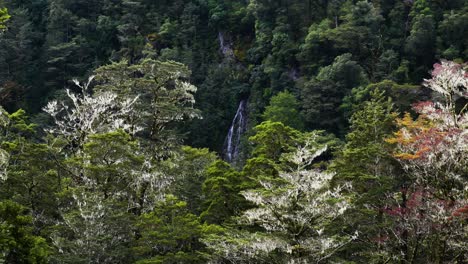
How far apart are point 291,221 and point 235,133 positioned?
34714 mm

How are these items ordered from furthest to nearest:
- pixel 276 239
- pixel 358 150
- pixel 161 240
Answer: pixel 358 150 < pixel 161 240 < pixel 276 239

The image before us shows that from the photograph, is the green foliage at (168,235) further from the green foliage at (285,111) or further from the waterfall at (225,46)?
the waterfall at (225,46)

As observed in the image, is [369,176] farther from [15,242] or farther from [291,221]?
[15,242]

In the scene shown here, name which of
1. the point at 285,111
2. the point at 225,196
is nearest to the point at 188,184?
the point at 225,196

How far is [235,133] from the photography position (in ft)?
160

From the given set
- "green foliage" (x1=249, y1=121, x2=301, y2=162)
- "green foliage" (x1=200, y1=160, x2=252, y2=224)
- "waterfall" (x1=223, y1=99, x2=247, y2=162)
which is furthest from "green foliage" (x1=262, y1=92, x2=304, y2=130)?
"green foliage" (x1=200, y1=160, x2=252, y2=224)

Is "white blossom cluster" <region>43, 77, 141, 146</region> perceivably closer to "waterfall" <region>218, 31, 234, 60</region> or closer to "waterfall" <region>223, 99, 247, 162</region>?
"waterfall" <region>223, 99, 247, 162</region>

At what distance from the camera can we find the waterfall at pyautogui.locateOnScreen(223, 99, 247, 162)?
47156 millimetres

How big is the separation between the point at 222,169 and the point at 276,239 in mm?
5751

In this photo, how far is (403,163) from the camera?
59.8 feet

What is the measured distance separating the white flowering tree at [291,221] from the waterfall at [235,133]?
1241 inches

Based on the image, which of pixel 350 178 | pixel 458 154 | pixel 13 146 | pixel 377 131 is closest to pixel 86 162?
pixel 13 146

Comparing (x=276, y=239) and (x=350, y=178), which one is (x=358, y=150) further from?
(x=276, y=239)

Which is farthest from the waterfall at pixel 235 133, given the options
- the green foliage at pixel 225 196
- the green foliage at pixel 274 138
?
the green foliage at pixel 225 196
